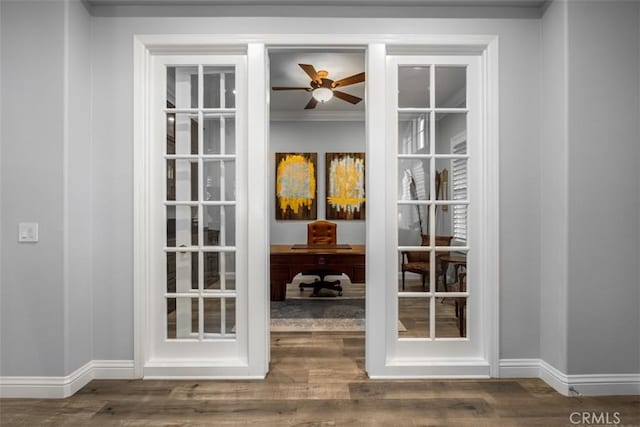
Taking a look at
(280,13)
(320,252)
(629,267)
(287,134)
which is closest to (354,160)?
(287,134)

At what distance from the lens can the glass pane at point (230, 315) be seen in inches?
110

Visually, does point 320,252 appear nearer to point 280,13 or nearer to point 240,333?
point 240,333

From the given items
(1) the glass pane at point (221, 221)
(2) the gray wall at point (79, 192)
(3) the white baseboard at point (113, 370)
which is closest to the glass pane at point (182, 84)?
(2) the gray wall at point (79, 192)

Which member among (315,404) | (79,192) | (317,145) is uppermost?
(317,145)

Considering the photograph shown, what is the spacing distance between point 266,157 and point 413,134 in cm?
104

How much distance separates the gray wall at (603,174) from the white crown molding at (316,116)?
14.1 ft

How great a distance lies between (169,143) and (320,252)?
241 centimetres

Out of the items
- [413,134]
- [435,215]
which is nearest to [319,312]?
[435,215]

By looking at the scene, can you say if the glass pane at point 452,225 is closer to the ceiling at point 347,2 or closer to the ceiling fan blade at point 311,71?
the ceiling at point 347,2

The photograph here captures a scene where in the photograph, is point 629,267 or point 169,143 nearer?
point 629,267

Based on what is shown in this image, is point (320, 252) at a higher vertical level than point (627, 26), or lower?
lower

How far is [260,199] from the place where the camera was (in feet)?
8.96

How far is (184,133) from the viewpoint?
2.81m

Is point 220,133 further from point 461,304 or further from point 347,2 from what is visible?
point 461,304
